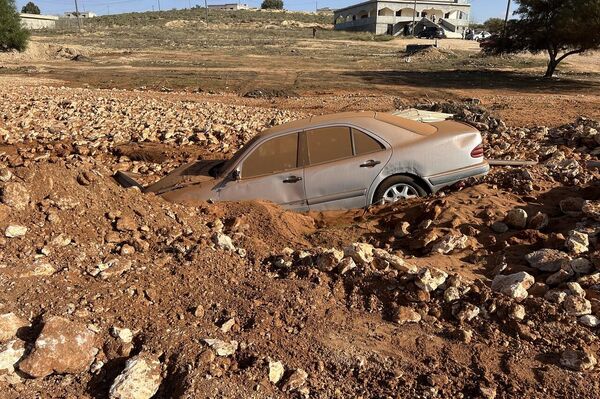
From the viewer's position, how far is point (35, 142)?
1157 cm

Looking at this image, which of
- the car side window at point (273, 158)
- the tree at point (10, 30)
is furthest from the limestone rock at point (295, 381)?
the tree at point (10, 30)

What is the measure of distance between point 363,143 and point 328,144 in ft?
1.46

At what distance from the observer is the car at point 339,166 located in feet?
21.7

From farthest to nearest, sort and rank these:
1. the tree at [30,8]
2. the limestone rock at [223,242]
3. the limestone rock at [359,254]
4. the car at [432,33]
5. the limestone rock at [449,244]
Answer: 1. the tree at [30,8]
2. the car at [432,33]
3. the limestone rock at [449,244]
4. the limestone rock at [223,242]
5. the limestone rock at [359,254]

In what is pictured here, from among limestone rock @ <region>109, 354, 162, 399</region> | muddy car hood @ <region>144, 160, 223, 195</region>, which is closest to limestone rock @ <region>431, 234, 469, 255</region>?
limestone rock @ <region>109, 354, 162, 399</region>

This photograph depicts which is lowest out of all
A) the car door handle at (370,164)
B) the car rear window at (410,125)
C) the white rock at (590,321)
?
the white rock at (590,321)

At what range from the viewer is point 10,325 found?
3.48 m

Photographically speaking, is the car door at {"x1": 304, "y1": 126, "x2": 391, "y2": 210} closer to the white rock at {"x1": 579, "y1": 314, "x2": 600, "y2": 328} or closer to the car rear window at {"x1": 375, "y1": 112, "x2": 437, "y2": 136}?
the car rear window at {"x1": 375, "y1": 112, "x2": 437, "y2": 136}

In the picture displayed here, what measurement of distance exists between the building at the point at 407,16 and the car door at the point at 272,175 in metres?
74.5

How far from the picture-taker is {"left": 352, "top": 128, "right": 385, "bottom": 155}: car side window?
6.68 metres

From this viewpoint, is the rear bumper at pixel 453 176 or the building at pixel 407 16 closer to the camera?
the rear bumper at pixel 453 176

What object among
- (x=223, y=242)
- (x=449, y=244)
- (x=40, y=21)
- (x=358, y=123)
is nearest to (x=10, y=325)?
(x=223, y=242)

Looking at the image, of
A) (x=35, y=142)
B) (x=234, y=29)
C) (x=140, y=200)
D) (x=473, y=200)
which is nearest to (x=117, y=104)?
(x=35, y=142)

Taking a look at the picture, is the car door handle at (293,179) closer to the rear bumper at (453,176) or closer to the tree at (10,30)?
the rear bumper at (453,176)
